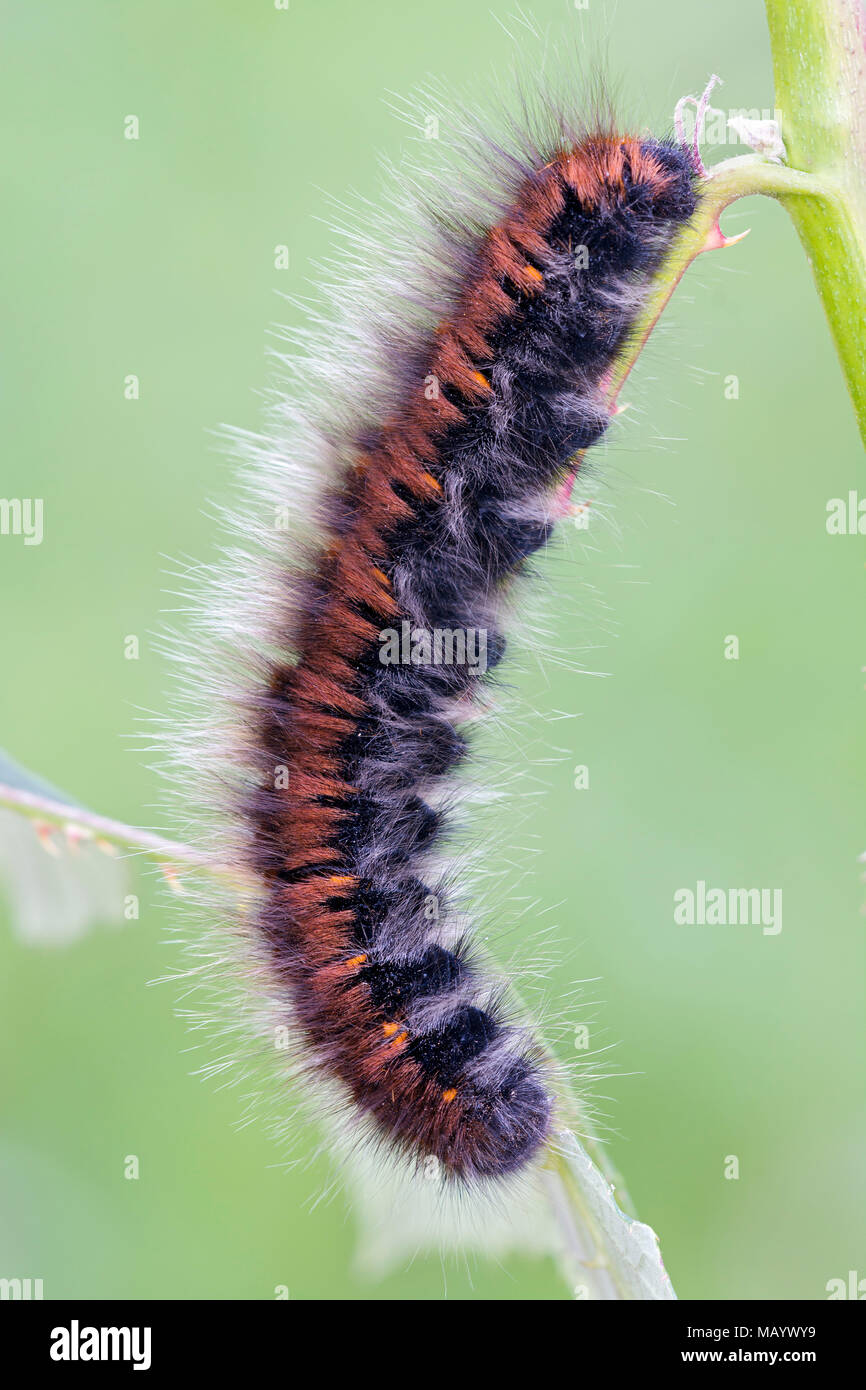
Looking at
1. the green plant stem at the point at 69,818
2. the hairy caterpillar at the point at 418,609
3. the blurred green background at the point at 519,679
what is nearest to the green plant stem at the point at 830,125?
the hairy caterpillar at the point at 418,609

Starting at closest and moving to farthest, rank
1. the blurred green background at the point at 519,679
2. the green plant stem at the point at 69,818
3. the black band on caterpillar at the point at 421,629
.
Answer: the green plant stem at the point at 69,818 < the black band on caterpillar at the point at 421,629 < the blurred green background at the point at 519,679

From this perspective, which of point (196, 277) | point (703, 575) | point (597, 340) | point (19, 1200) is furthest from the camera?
point (196, 277)

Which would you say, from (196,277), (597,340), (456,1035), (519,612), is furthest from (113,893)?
(196,277)

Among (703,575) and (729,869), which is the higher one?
(703,575)

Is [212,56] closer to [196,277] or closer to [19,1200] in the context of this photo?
[196,277]

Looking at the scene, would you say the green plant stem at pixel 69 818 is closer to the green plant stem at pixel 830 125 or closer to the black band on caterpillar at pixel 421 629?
the black band on caterpillar at pixel 421 629

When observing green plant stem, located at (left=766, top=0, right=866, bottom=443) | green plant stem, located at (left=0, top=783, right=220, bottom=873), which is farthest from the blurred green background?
green plant stem, located at (left=766, top=0, right=866, bottom=443)

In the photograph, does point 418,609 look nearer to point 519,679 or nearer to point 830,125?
point 830,125
